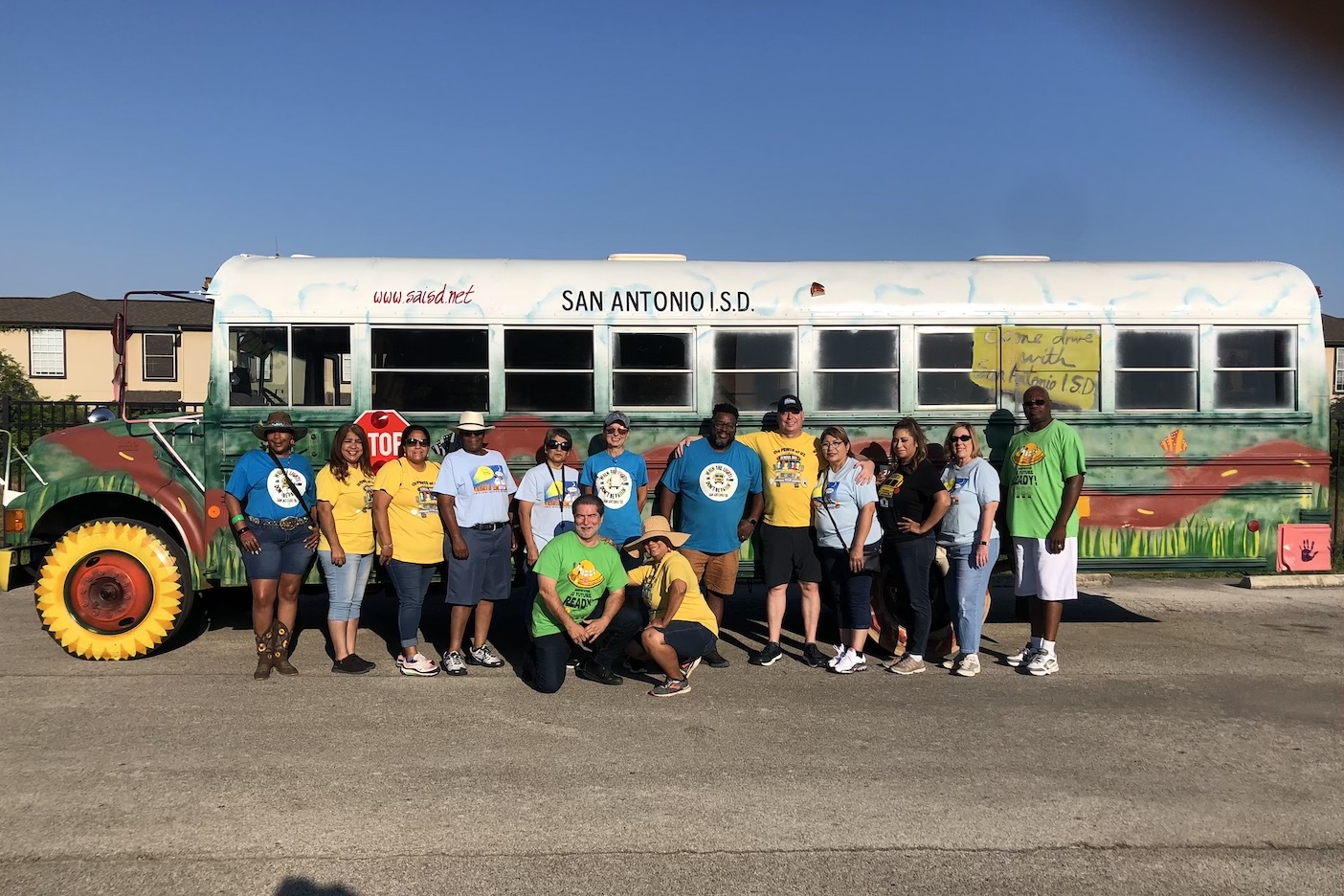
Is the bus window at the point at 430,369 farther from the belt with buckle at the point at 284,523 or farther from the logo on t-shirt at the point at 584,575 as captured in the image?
the logo on t-shirt at the point at 584,575

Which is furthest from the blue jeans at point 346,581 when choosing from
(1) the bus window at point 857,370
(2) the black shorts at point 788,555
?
(1) the bus window at point 857,370

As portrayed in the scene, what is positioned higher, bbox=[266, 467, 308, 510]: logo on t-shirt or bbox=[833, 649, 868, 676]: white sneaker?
bbox=[266, 467, 308, 510]: logo on t-shirt

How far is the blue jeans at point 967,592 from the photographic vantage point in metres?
6.97

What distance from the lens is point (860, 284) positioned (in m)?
7.89

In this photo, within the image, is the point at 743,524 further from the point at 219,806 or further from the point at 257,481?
the point at 219,806

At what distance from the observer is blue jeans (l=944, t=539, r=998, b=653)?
697 cm

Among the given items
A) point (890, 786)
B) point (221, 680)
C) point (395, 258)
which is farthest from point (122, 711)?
point (890, 786)

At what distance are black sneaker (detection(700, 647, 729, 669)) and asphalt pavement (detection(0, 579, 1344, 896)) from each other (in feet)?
0.46

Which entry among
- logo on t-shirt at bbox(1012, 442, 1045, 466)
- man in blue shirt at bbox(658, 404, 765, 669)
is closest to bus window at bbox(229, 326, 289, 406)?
man in blue shirt at bbox(658, 404, 765, 669)

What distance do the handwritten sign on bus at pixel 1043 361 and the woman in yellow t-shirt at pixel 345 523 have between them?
4.35 m

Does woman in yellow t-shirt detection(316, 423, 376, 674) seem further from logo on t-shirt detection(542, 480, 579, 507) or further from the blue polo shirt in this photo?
the blue polo shirt

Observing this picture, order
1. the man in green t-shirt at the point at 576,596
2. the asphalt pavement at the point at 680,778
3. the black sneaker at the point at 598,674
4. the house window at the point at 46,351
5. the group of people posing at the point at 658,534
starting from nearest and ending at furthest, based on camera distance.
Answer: the asphalt pavement at the point at 680,778 → the man in green t-shirt at the point at 576,596 → the group of people posing at the point at 658,534 → the black sneaker at the point at 598,674 → the house window at the point at 46,351

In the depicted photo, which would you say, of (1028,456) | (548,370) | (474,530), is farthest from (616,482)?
(1028,456)

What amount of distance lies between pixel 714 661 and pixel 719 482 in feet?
4.04
